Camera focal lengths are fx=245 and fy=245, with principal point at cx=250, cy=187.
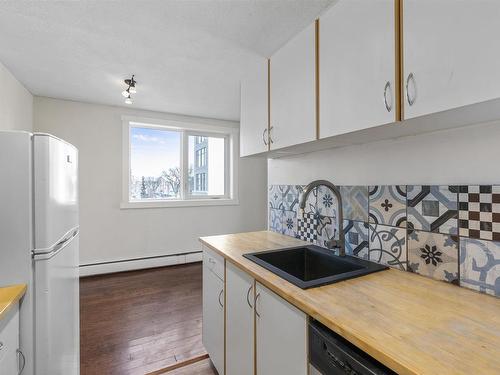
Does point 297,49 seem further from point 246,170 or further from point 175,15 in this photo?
point 246,170

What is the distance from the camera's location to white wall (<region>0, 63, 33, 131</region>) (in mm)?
2162

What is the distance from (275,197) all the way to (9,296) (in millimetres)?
1699

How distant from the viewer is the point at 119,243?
3.30 metres

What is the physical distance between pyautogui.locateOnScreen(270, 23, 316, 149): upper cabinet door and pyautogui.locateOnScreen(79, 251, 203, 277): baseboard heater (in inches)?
107

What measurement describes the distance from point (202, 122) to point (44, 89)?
1.90m

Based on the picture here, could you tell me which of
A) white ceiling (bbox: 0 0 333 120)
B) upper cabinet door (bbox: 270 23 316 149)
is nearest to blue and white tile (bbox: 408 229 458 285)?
upper cabinet door (bbox: 270 23 316 149)

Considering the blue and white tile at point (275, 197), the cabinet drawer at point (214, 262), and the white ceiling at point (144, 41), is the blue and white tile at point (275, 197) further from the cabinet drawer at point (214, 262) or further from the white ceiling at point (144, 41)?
the white ceiling at point (144, 41)

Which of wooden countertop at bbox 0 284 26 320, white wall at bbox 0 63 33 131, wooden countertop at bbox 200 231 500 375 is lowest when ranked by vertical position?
wooden countertop at bbox 0 284 26 320

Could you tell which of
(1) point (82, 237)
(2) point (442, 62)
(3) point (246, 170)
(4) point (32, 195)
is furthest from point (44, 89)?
(2) point (442, 62)

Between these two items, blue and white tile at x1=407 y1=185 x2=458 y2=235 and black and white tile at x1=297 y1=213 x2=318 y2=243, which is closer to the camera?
blue and white tile at x1=407 y1=185 x2=458 y2=235

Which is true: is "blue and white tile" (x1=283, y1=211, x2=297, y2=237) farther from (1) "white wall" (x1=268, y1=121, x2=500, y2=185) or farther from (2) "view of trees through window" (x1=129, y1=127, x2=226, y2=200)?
(2) "view of trees through window" (x1=129, y1=127, x2=226, y2=200)

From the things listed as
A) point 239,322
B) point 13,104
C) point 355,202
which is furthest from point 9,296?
point 13,104

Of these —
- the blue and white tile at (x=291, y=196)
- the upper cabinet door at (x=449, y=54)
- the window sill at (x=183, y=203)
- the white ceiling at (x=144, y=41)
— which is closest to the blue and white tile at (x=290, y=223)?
the blue and white tile at (x=291, y=196)

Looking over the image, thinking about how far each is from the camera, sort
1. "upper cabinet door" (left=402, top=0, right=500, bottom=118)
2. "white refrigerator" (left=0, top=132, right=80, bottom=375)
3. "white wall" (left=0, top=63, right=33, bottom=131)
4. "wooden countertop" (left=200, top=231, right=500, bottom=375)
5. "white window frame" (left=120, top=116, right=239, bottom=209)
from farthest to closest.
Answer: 1. "white window frame" (left=120, top=116, right=239, bottom=209)
2. "white wall" (left=0, top=63, right=33, bottom=131)
3. "white refrigerator" (left=0, top=132, right=80, bottom=375)
4. "upper cabinet door" (left=402, top=0, right=500, bottom=118)
5. "wooden countertop" (left=200, top=231, right=500, bottom=375)
